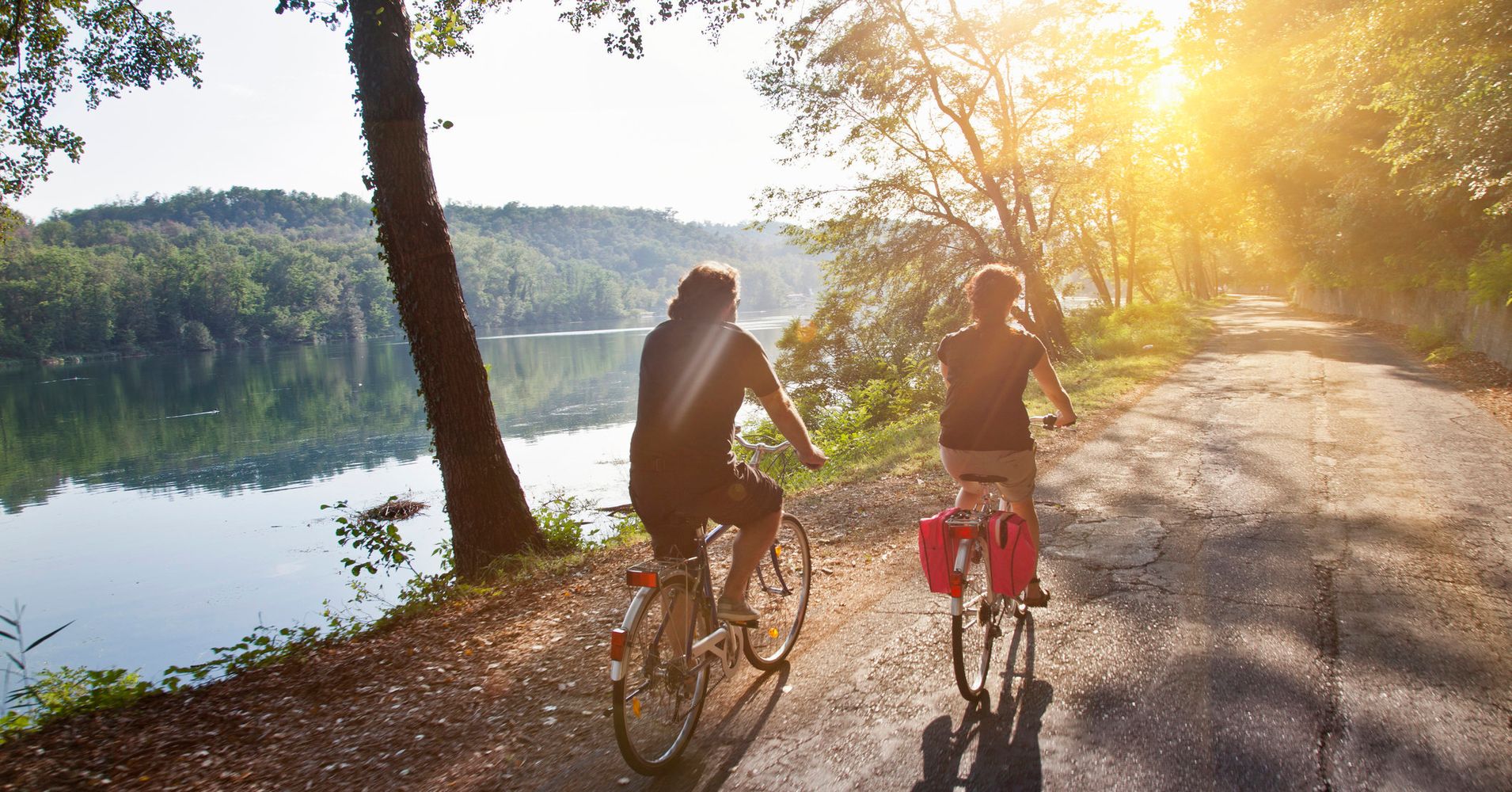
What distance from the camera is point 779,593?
4.16 m

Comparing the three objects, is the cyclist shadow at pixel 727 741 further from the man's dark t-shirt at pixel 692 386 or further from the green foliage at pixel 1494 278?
the green foliage at pixel 1494 278

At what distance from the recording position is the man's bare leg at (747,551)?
352 cm

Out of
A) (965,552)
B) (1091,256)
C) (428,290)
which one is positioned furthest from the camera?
(1091,256)

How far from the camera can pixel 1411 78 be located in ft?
37.4

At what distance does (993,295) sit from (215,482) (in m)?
29.8

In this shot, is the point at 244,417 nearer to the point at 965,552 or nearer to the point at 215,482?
the point at 215,482

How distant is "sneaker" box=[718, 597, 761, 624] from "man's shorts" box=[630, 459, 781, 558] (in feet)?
1.19

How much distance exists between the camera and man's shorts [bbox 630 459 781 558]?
10.5ft

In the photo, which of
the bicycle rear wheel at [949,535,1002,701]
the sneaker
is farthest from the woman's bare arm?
the sneaker

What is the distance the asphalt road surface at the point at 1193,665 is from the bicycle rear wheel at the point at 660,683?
0.45ft

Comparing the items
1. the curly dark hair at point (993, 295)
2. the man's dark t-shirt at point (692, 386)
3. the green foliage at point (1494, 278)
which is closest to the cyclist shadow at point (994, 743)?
the man's dark t-shirt at point (692, 386)

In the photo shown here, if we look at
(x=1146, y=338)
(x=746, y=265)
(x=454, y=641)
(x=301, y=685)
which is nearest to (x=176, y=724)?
(x=301, y=685)

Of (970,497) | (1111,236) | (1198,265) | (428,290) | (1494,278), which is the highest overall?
(1111,236)

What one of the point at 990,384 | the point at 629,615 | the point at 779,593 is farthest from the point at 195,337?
the point at 990,384
